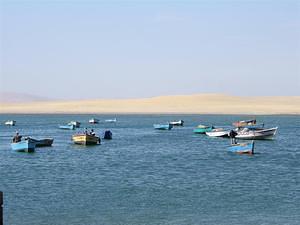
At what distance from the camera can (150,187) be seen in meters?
32.2

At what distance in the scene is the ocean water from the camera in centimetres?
2505

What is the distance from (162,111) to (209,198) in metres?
160

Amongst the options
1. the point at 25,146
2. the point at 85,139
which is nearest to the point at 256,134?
the point at 85,139

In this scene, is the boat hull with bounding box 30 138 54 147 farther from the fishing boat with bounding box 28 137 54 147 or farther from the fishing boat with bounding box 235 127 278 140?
the fishing boat with bounding box 235 127 278 140

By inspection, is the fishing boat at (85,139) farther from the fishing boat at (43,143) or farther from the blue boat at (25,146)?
the blue boat at (25,146)

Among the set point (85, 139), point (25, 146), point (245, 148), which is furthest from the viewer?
point (85, 139)

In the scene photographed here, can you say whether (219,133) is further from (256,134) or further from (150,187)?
(150,187)

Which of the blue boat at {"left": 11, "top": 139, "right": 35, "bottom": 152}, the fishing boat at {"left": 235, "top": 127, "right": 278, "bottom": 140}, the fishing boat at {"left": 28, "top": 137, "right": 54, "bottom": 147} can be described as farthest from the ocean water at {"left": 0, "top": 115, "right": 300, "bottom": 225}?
the fishing boat at {"left": 235, "top": 127, "right": 278, "bottom": 140}

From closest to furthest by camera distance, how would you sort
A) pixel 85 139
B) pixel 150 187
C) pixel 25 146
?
pixel 150 187, pixel 25 146, pixel 85 139

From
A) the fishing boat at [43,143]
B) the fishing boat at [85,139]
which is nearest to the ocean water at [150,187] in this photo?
the fishing boat at [43,143]

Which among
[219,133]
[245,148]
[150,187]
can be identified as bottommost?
[150,187]

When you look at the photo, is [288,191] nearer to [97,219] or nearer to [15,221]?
[97,219]

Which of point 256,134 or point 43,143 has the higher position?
point 256,134

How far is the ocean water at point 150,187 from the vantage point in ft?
82.2
